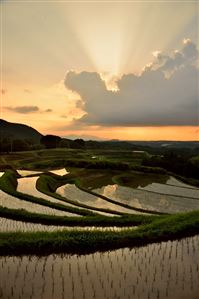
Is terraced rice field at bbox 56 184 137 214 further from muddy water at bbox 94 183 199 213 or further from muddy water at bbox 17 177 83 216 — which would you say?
muddy water at bbox 17 177 83 216

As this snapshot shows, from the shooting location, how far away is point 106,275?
409 inches

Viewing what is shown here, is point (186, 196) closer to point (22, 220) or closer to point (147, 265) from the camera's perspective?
point (22, 220)

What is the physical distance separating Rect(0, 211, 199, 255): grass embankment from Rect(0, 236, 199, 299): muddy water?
20.9 inches

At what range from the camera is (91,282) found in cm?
988

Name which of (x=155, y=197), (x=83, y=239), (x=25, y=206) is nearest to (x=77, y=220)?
(x=83, y=239)

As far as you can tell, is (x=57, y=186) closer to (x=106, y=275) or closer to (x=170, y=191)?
(x=170, y=191)

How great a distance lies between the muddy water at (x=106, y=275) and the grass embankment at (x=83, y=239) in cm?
53

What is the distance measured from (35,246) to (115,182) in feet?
70.0

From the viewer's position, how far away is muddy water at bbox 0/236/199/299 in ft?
30.2

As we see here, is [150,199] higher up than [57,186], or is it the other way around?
[57,186]

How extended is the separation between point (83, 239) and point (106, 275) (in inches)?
115

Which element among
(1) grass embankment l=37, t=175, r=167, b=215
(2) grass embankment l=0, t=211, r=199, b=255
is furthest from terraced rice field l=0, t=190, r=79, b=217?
(2) grass embankment l=0, t=211, r=199, b=255

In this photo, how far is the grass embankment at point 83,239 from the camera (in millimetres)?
12464

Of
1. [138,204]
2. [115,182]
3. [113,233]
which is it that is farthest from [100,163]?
[113,233]
